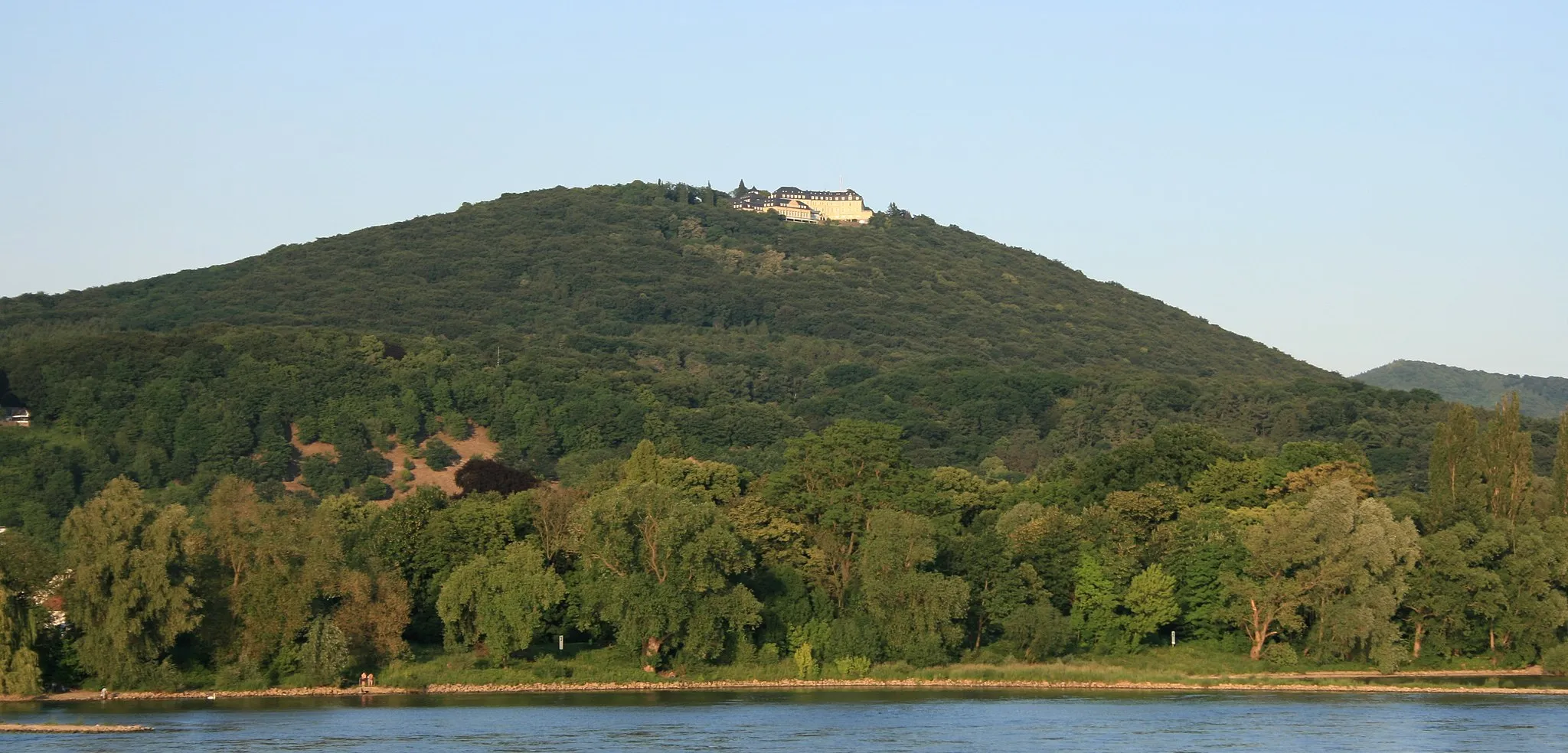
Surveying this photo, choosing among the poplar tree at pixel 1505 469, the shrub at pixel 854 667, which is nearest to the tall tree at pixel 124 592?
the shrub at pixel 854 667

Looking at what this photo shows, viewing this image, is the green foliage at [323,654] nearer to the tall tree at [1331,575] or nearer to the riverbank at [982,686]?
the riverbank at [982,686]

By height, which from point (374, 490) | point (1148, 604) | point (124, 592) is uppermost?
point (374, 490)

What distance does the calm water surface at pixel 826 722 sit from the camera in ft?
169

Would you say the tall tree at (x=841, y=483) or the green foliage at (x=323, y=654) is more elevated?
the tall tree at (x=841, y=483)

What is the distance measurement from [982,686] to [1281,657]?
1091 cm

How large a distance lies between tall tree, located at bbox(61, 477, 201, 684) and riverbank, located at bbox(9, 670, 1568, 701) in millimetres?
2008

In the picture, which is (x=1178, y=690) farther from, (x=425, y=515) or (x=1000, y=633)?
(x=425, y=515)

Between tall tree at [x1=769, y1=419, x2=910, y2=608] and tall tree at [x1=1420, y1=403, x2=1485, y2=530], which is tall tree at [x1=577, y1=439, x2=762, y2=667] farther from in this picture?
tall tree at [x1=1420, y1=403, x2=1485, y2=530]

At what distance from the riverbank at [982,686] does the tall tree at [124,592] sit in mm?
2008

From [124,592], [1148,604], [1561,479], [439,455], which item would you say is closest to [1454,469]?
[1561,479]

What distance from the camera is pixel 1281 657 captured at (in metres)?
69.5

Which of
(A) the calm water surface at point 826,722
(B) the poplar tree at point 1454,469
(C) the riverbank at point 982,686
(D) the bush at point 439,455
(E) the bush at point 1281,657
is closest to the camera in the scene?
(A) the calm water surface at point 826,722

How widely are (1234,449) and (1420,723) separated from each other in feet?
127

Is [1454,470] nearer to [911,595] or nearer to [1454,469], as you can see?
[1454,469]
